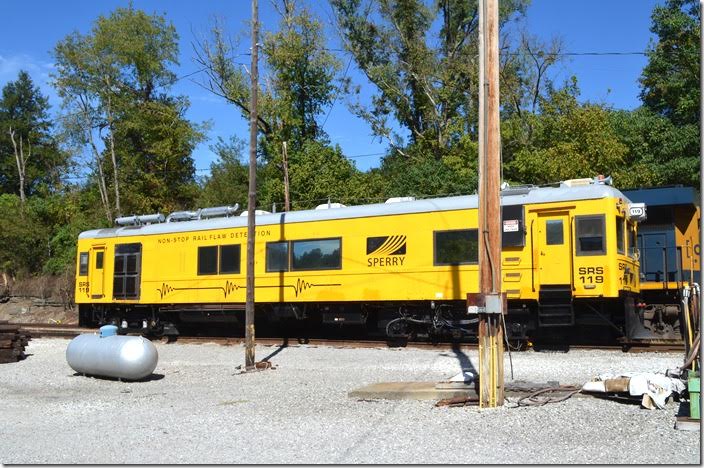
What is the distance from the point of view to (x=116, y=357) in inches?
466

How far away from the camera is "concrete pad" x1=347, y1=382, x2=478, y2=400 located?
8.95 metres

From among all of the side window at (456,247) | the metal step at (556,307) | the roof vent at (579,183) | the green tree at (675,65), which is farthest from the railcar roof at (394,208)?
the green tree at (675,65)

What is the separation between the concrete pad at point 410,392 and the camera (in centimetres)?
895

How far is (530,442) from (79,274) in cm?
1836

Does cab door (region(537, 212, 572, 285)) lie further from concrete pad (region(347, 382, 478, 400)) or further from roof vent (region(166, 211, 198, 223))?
roof vent (region(166, 211, 198, 223))

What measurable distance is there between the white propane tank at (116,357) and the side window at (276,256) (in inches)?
217

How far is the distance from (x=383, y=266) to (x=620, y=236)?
528 cm

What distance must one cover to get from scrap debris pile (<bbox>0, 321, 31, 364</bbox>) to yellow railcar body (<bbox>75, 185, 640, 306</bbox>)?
456 centimetres

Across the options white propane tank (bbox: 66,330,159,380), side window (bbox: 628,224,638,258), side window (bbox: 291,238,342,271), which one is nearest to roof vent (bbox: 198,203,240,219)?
side window (bbox: 291,238,342,271)

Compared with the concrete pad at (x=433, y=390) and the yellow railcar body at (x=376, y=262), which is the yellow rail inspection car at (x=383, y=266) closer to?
the yellow railcar body at (x=376, y=262)

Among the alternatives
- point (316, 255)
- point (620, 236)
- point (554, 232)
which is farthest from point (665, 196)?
point (316, 255)

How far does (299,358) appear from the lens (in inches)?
575

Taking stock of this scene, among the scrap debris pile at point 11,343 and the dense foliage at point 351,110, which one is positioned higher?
the dense foliage at point 351,110

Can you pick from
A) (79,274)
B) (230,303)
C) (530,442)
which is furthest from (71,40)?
(530,442)
